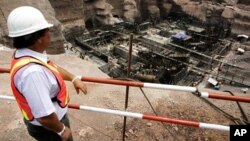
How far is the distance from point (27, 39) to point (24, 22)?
0.13 m

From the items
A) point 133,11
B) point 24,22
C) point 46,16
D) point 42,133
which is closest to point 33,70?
point 24,22

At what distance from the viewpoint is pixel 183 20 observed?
26891 millimetres

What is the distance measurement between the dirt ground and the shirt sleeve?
2316 mm

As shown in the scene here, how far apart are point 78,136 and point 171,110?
175 cm

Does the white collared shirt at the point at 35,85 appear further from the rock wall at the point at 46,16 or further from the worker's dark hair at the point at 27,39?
the rock wall at the point at 46,16

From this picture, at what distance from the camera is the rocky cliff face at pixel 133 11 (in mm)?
17594

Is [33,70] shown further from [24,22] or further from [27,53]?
[24,22]

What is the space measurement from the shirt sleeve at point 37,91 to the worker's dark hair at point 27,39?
23 cm

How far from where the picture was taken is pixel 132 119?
188 inches

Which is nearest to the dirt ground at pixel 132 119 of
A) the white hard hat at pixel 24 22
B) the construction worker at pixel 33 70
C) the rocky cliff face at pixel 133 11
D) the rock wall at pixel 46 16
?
the construction worker at pixel 33 70

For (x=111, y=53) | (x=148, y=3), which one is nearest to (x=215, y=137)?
(x=111, y=53)

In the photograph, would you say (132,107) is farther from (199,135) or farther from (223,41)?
(223,41)

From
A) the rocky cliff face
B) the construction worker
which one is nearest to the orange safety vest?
the construction worker

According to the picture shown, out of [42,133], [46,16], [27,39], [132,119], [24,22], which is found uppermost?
[24,22]
